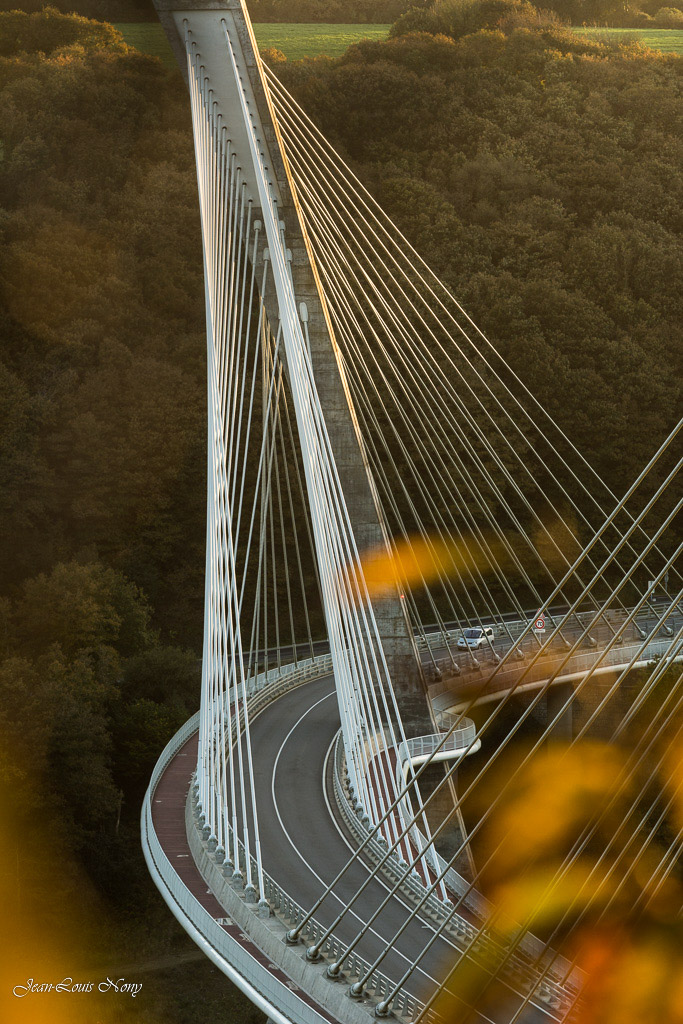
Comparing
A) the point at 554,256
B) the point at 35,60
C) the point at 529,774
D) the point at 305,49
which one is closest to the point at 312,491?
the point at 529,774

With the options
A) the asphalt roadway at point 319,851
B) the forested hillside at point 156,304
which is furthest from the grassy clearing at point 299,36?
the asphalt roadway at point 319,851

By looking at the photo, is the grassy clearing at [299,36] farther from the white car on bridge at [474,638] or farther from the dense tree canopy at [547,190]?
the white car on bridge at [474,638]

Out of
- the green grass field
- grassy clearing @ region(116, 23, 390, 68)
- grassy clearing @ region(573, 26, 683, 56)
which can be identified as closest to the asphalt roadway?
the green grass field

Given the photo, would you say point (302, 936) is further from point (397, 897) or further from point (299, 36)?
point (299, 36)

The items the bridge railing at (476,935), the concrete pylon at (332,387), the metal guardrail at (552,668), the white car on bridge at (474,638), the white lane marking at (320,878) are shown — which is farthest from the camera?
the white car on bridge at (474,638)

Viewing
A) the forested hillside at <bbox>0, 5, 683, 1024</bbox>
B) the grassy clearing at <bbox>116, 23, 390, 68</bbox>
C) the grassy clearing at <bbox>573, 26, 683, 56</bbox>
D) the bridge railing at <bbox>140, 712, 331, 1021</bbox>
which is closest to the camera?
the bridge railing at <bbox>140, 712, 331, 1021</bbox>

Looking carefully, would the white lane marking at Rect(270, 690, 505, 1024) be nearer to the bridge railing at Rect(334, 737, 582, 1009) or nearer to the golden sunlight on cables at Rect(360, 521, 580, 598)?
the bridge railing at Rect(334, 737, 582, 1009)
